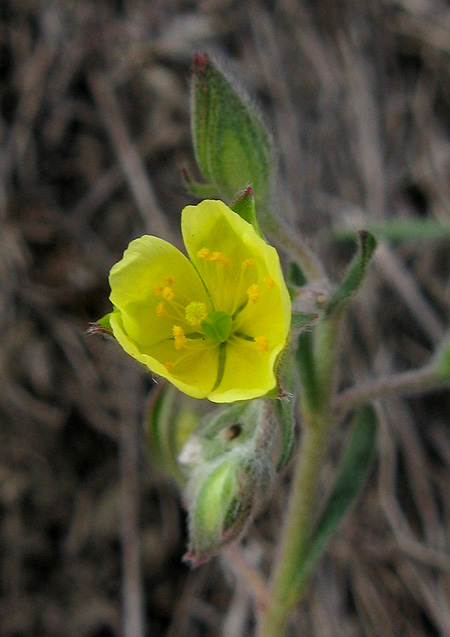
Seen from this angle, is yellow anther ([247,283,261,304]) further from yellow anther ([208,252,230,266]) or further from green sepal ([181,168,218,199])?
green sepal ([181,168,218,199])

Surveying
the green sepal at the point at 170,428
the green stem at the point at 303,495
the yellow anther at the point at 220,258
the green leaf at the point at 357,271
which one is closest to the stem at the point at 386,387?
the green stem at the point at 303,495

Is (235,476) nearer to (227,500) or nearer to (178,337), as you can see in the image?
(227,500)

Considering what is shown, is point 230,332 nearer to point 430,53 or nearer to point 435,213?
point 435,213

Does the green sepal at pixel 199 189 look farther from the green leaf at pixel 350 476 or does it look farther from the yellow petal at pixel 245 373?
the green leaf at pixel 350 476

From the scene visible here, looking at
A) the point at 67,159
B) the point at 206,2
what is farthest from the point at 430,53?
the point at 67,159

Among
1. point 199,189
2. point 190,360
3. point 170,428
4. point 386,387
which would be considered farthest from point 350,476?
point 199,189

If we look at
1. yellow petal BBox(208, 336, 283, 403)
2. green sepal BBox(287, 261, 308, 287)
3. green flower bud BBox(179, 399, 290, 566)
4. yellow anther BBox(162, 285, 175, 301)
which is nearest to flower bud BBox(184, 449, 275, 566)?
green flower bud BBox(179, 399, 290, 566)
